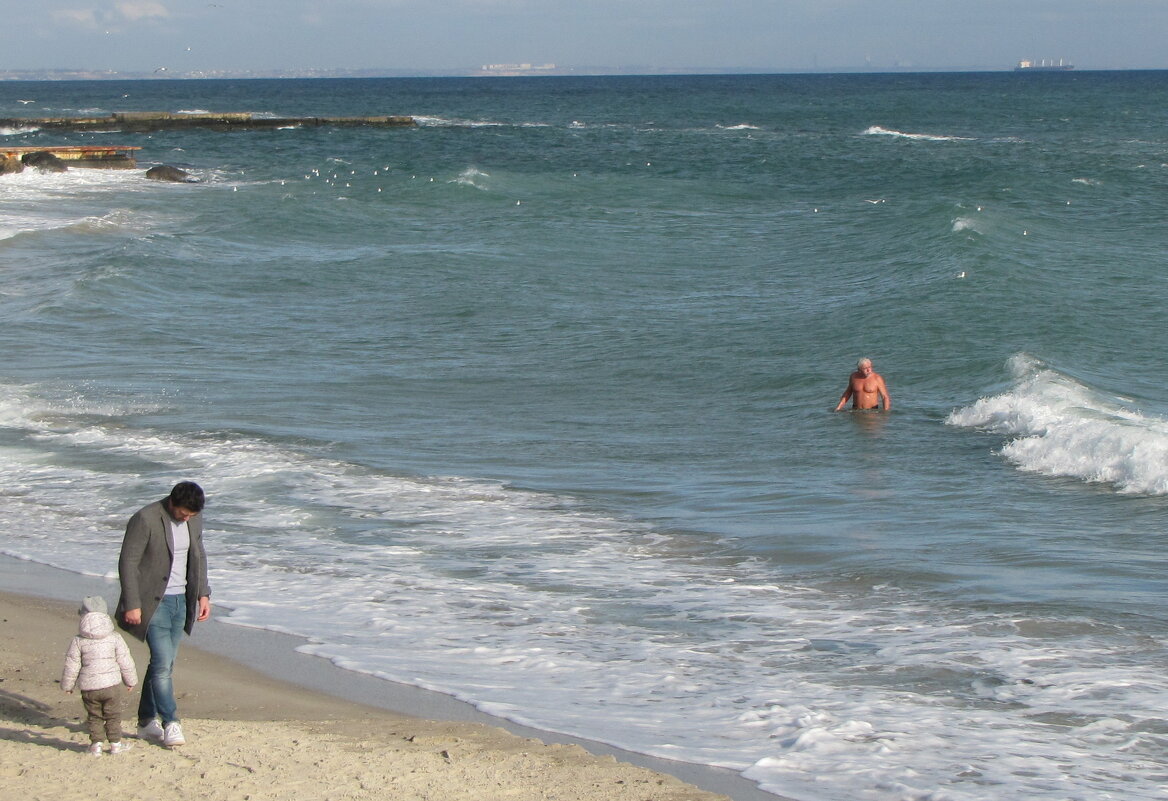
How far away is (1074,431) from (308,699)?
8832 millimetres

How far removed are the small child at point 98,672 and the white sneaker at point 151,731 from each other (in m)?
0.13

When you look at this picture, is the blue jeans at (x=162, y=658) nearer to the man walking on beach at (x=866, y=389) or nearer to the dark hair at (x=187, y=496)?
the dark hair at (x=187, y=496)

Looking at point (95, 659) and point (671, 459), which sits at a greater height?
point (95, 659)

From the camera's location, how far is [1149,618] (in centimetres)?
785

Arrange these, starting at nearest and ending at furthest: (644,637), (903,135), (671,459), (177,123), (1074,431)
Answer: (644,637) → (671,459) → (1074,431) → (903,135) → (177,123)

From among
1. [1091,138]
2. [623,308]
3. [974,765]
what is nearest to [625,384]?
[623,308]

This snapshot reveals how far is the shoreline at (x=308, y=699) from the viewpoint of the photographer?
5801 millimetres

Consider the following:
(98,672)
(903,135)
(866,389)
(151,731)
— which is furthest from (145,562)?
(903,135)

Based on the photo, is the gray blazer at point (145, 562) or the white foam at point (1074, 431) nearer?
the gray blazer at point (145, 562)

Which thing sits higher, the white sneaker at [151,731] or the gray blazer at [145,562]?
the gray blazer at [145,562]

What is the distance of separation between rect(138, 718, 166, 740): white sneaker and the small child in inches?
5.0

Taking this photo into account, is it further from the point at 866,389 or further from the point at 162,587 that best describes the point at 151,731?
the point at 866,389

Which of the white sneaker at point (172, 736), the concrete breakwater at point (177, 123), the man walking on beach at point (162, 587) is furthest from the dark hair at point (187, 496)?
the concrete breakwater at point (177, 123)

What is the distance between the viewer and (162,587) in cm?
581
